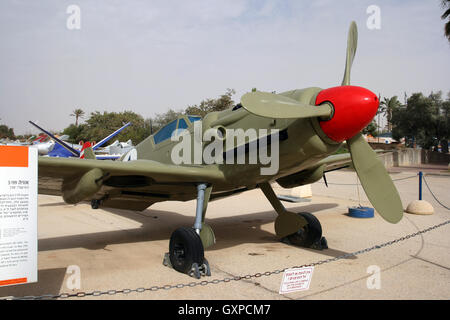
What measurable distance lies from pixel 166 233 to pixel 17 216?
4650 millimetres

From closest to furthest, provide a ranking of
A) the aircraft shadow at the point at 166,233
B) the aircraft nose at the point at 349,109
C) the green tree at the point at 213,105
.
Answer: the aircraft nose at the point at 349,109 → the aircraft shadow at the point at 166,233 → the green tree at the point at 213,105

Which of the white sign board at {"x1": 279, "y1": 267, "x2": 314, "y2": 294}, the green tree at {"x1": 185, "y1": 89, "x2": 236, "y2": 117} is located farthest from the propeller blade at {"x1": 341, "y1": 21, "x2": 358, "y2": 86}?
the green tree at {"x1": 185, "y1": 89, "x2": 236, "y2": 117}

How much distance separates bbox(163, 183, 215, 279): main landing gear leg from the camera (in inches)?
177

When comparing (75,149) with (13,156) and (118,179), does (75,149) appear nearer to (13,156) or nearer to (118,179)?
(118,179)

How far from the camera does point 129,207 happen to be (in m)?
6.88

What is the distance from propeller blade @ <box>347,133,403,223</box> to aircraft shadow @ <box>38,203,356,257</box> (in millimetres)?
1409

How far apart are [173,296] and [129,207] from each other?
3463 millimetres

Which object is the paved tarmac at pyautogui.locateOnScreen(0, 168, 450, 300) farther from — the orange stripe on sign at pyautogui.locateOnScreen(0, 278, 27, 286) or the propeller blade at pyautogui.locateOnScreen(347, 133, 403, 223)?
the orange stripe on sign at pyautogui.locateOnScreen(0, 278, 27, 286)

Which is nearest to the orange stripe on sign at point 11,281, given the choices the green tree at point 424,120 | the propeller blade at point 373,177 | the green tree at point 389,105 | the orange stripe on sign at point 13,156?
the orange stripe on sign at point 13,156

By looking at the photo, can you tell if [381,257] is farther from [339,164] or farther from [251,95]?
[251,95]

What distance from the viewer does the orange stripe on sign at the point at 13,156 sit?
2.98 meters

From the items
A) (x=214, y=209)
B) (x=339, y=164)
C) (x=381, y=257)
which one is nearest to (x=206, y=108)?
(x=214, y=209)

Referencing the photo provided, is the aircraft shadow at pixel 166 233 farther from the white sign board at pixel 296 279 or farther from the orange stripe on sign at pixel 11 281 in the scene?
the orange stripe on sign at pixel 11 281
